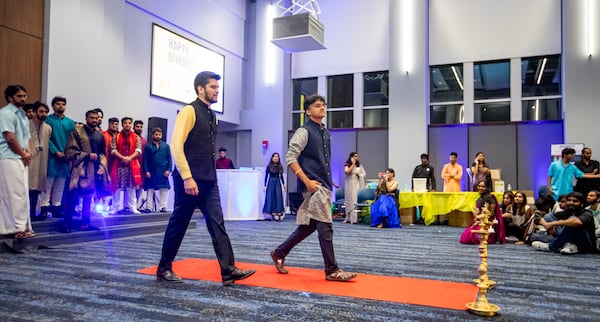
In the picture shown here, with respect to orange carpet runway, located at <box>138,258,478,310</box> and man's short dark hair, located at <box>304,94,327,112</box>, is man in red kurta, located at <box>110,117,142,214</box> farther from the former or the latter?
man's short dark hair, located at <box>304,94,327,112</box>

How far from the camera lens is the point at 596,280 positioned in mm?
3395

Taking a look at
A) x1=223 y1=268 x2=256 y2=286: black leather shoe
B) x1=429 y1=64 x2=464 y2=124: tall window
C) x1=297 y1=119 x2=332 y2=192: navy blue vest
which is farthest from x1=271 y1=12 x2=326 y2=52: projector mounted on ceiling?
x1=223 y1=268 x2=256 y2=286: black leather shoe

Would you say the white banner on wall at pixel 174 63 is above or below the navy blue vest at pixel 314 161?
above

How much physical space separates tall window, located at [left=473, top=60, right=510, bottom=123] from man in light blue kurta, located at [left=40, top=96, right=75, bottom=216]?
28.7 ft

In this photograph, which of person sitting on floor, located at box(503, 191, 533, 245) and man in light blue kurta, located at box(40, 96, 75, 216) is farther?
person sitting on floor, located at box(503, 191, 533, 245)

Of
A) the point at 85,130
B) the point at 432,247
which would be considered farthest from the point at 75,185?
the point at 432,247

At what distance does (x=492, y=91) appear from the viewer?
10539 mm

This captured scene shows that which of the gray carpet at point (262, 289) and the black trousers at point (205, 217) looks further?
the black trousers at point (205, 217)

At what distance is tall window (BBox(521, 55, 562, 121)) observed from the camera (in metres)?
10.0

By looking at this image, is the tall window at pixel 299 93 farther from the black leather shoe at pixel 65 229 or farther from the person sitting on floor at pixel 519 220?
the black leather shoe at pixel 65 229

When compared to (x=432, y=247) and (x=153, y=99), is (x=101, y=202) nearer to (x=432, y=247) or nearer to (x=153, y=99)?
(x=153, y=99)

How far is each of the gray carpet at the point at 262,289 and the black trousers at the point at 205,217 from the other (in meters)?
0.22

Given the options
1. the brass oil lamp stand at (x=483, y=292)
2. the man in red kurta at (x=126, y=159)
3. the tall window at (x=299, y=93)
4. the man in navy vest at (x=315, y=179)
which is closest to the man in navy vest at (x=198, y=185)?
the man in navy vest at (x=315, y=179)

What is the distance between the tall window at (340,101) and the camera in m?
11.9
